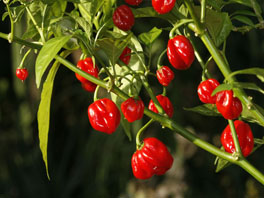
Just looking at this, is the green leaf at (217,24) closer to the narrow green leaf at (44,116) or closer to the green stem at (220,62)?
the green stem at (220,62)

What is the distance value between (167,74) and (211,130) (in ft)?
7.15

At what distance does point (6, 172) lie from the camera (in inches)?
97.0

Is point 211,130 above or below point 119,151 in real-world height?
below

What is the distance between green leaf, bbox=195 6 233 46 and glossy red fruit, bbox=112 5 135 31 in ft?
0.26

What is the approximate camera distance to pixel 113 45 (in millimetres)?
472

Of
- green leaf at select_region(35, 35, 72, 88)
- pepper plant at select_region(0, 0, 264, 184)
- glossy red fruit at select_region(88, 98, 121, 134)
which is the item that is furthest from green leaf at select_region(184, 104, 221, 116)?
green leaf at select_region(35, 35, 72, 88)

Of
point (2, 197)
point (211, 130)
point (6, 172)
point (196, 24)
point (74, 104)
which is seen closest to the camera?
point (196, 24)

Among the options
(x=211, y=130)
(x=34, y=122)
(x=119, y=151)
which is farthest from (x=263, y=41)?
(x=34, y=122)

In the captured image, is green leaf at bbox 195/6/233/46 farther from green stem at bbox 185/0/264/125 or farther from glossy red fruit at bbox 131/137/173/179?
glossy red fruit at bbox 131/137/173/179

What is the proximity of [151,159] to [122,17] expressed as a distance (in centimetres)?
18

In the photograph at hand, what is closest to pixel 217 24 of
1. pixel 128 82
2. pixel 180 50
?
pixel 180 50

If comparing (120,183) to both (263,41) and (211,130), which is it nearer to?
(211,130)

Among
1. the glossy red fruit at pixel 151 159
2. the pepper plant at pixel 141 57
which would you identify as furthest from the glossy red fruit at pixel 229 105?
the glossy red fruit at pixel 151 159

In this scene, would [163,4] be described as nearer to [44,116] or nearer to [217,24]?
[217,24]
